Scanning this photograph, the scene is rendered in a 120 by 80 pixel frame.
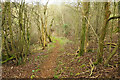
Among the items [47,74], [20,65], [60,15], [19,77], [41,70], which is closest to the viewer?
[19,77]

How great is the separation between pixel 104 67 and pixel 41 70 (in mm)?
5009

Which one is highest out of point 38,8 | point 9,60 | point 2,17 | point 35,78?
point 38,8

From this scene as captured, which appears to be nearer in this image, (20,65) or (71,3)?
(20,65)

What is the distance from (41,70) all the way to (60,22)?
71.5ft

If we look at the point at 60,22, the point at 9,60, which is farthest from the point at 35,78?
the point at 60,22

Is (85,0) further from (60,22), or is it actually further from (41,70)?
(60,22)

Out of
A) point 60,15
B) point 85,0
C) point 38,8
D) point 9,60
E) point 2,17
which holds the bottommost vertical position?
point 9,60

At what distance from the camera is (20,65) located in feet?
26.8

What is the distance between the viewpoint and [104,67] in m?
5.28

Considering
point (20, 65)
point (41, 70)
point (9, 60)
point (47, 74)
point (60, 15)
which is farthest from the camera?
point (60, 15)

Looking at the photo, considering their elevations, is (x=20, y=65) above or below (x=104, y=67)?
below

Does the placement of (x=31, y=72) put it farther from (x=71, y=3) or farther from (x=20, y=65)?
(x=71, y=3)

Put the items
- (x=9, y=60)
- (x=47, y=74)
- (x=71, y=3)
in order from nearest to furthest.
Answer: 1. (x=47, y=74)
2. (x=9, y=60)
3. (x=71, y=3)

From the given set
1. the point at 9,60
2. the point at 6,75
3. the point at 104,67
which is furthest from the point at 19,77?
the point at 104,67
